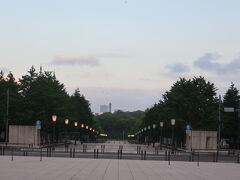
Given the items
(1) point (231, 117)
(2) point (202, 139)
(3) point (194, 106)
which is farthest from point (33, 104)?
(1) point (231, 117)

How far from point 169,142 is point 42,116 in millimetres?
37290

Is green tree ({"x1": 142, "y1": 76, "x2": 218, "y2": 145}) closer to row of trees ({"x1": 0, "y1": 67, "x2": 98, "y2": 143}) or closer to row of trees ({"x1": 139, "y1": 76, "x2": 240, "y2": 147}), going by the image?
row of trees ({"x1": 139, "y1": 76, "x2": 240, "y2": 147})

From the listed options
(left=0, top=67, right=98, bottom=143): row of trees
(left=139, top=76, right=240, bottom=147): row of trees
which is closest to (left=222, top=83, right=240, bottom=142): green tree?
(left=139, top=76, right=240, bottom=147): row of trees

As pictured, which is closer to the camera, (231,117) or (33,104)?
(33,104)

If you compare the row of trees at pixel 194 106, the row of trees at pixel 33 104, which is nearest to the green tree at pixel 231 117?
the row of trees at pixel 194 106

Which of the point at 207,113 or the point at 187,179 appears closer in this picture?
the point at 187,179

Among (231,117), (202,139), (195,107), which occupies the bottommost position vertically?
(202,139)

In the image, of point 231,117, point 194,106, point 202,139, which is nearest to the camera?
point 202,139

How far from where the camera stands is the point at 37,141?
73.6 m

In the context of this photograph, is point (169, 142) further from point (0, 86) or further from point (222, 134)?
point (0, 86)

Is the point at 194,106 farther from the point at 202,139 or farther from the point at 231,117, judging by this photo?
the point at 231,117

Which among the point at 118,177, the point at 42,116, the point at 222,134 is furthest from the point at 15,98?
the point at 118,177

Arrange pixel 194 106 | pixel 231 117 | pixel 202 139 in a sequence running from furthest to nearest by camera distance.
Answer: pixel 231 117 → pixel 194 106 → pixel 202 139

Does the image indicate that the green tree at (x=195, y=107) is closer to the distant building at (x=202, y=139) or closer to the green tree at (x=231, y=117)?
the distant building at (x=202, y=139)
